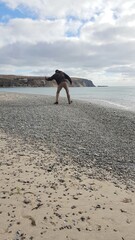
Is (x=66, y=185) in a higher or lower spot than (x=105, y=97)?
lower

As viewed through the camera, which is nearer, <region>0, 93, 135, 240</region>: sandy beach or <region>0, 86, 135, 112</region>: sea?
<region>0, 93, 135, 240</region>: sandy beach

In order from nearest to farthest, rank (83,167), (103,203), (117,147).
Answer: (103,203), (83,167), (117,147)

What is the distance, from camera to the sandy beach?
14.1 ft

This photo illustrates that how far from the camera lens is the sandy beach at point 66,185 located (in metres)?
4.30

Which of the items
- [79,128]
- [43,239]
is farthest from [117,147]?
[43,239]

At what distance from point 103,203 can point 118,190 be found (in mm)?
723

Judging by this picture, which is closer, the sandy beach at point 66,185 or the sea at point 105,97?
the sandy beach at point 66,185

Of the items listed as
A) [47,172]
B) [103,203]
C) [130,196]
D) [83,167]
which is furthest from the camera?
[83,167]

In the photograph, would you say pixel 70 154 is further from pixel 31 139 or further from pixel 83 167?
pixel 31 139

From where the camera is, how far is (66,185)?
5.74 metres

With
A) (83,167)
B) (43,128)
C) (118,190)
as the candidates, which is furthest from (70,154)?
(43,128)

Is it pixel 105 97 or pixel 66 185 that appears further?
pixel 105 97

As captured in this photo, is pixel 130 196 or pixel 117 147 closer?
pixel 130 196

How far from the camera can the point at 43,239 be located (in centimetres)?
400
